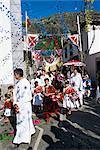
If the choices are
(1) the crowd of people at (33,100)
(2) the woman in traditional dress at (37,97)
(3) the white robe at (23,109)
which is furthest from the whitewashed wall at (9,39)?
(3) the white robe at (23,109)

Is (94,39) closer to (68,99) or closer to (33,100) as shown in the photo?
(33,100)

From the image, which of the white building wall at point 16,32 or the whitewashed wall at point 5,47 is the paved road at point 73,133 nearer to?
the whitewashed wall at point 5,47

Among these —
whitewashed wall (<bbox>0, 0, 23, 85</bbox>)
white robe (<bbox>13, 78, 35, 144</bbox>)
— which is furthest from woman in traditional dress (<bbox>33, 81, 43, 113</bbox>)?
white robe (<bbox>13, 78, 35, 144</bbox>)

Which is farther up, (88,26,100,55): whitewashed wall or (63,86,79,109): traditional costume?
(88,26,100,55): whitewashed wall

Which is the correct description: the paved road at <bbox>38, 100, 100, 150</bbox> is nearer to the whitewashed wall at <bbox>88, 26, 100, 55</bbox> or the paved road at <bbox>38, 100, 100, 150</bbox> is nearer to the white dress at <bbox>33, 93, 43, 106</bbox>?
the white dress at <bbox>33, 93, 43, 106</bbox>

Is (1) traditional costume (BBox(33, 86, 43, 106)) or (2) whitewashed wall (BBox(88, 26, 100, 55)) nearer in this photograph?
(1) traditional costume (BBox(33, 86, 43, 106))

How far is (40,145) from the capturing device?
7379 millimetres

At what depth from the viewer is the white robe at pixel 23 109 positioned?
7398mm

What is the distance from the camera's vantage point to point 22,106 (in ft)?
24.4

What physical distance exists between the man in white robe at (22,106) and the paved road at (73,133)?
0.32 metres

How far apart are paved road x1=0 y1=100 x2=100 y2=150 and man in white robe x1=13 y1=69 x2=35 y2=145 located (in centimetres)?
32

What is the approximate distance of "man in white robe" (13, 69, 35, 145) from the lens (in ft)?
24.3

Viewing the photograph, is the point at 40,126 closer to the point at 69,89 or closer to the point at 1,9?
the point at 69,89

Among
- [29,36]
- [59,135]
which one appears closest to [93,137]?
[59,135]
